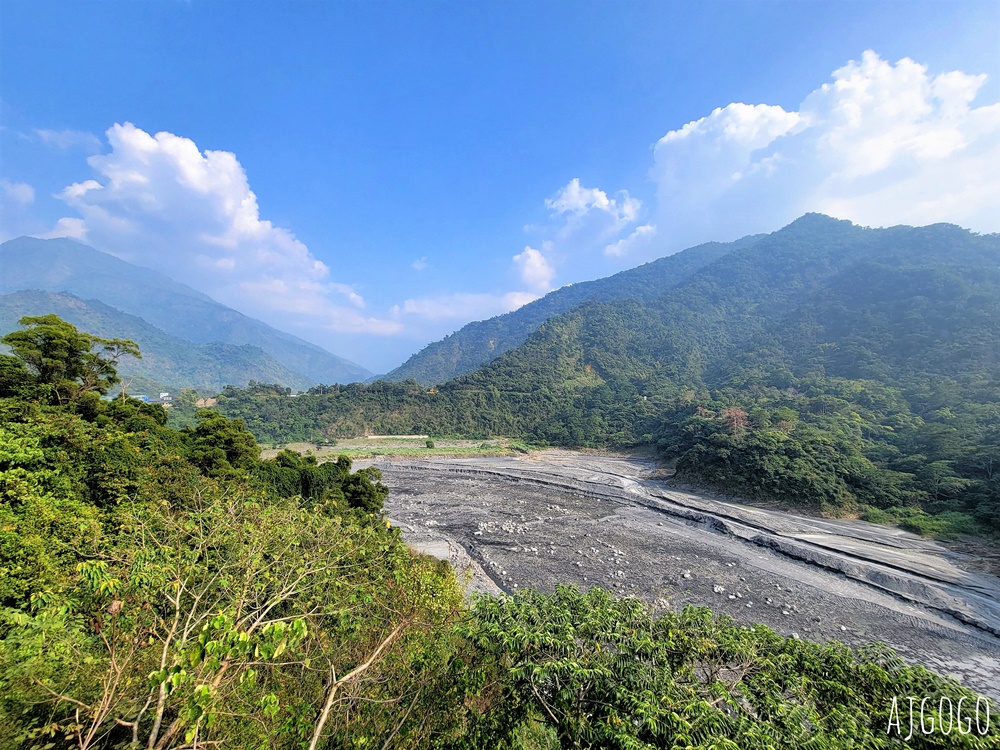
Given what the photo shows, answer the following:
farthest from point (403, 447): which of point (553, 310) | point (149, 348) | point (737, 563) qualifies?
point (149, 348)

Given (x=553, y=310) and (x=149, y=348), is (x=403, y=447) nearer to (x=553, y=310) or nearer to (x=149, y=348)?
(x=553, y=310)

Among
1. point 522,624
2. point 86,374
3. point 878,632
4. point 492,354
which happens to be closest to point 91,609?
point 522,624

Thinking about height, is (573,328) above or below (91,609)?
above

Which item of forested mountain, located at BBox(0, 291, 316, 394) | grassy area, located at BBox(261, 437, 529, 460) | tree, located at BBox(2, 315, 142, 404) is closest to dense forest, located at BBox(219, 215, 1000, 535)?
grassy area, located at BBox(261, 437, 529, 460)

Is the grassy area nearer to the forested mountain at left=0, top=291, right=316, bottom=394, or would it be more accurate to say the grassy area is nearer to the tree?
the tree

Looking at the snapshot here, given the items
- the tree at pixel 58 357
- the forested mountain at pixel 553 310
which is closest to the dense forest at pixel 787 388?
the forested mountain at pixel 553 310

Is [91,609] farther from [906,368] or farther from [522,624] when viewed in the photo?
[906,368]

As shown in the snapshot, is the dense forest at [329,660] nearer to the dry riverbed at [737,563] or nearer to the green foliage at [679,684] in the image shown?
the green foliage at [679,684]
